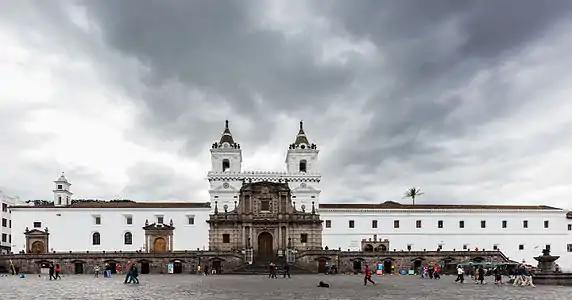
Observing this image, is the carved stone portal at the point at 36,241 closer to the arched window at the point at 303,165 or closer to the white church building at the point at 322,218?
the white church building at the point at 322,218

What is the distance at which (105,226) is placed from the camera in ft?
254

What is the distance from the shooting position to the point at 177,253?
67.9m

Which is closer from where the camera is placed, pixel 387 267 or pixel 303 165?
pixel 387 267

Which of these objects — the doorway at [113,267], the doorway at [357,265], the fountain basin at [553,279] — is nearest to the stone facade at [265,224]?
the doorway at [357,265]

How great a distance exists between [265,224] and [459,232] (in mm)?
25311

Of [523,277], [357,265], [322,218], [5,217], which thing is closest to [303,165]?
[322,218]

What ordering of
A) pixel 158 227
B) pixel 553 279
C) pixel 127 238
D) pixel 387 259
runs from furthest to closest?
pixel 127 238
pixel 158 227
pixel 387 259
pixel 553 279

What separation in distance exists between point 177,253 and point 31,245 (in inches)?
822

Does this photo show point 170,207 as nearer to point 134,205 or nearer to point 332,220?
point 134,205

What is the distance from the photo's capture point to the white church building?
3036 inches

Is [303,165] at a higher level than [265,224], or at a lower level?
higher

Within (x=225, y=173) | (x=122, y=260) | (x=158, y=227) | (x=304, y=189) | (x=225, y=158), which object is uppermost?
(x=225, y=158)

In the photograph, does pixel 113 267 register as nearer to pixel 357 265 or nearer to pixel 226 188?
pixel 226 188

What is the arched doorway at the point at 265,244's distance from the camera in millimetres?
75312
